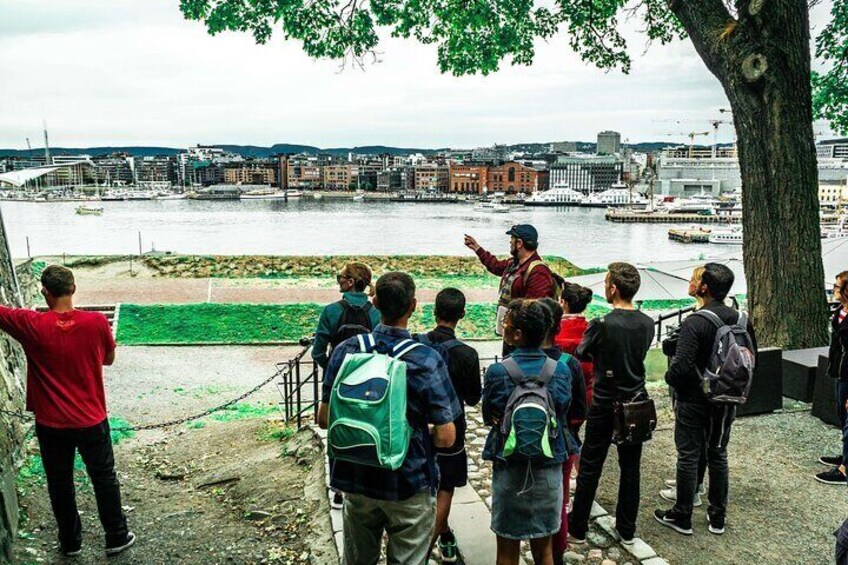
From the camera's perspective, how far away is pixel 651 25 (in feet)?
41.3

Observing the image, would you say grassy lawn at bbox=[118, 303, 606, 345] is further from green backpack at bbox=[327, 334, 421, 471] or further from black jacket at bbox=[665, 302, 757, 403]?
green backpack at bbox=[327, 334, 421, 471]

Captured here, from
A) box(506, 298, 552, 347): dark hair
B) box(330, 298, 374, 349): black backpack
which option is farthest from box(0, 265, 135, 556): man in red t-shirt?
box(506, 298, 552, 347): dark hair

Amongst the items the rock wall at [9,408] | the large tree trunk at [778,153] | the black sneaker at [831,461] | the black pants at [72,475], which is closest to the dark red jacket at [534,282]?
the black sneaker at [831,461]

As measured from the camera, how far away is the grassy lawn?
17.9 meters

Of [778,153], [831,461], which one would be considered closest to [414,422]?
[831,461]

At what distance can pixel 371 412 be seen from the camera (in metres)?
3.03

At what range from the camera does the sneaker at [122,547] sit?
A: 461 cm

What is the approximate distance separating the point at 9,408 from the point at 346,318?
3360 millimetres

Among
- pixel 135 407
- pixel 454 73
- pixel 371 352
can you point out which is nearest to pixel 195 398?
pixel 135 407

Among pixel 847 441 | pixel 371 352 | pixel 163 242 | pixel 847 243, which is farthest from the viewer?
pixel 163 242

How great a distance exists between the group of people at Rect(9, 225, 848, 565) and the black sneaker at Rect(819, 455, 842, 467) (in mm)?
331

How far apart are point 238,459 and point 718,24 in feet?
26.5

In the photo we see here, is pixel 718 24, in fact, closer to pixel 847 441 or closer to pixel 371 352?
pixel 847 441

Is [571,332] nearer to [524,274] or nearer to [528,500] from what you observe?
[524,274]
